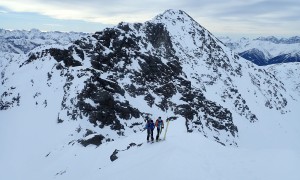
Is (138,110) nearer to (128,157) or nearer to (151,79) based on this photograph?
(151,79)

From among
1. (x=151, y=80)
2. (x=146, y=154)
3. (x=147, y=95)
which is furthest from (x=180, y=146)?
(x=151, y=80)

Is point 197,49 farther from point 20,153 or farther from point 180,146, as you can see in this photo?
point 180,146

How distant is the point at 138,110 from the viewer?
7912 centimetres

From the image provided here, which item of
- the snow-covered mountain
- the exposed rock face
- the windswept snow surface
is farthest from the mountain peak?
the windswept snow surface

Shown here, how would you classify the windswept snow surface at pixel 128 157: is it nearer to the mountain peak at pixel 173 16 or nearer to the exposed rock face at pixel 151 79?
the exposed rock face at pixel 151 79

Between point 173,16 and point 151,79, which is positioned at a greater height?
point 173,16

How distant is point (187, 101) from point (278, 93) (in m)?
92.5

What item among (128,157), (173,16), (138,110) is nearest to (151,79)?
(138,110)

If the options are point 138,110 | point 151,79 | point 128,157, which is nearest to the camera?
point 128,157

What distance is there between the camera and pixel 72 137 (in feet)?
191

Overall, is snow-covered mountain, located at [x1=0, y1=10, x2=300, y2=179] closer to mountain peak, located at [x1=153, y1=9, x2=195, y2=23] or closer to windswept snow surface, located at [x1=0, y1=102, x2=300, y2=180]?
windswept snow surface, located at [x1=0, y1=102, x2=300, y2=180]

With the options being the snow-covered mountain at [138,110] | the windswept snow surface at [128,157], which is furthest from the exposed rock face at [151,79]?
the windswept snow surface at [128,157]

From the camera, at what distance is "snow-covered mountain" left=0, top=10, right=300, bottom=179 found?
2592cm

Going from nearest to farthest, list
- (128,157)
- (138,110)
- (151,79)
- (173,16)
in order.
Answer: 1. (128,157)
2. (138,110)
3. (151,79)
4. (173,16)
